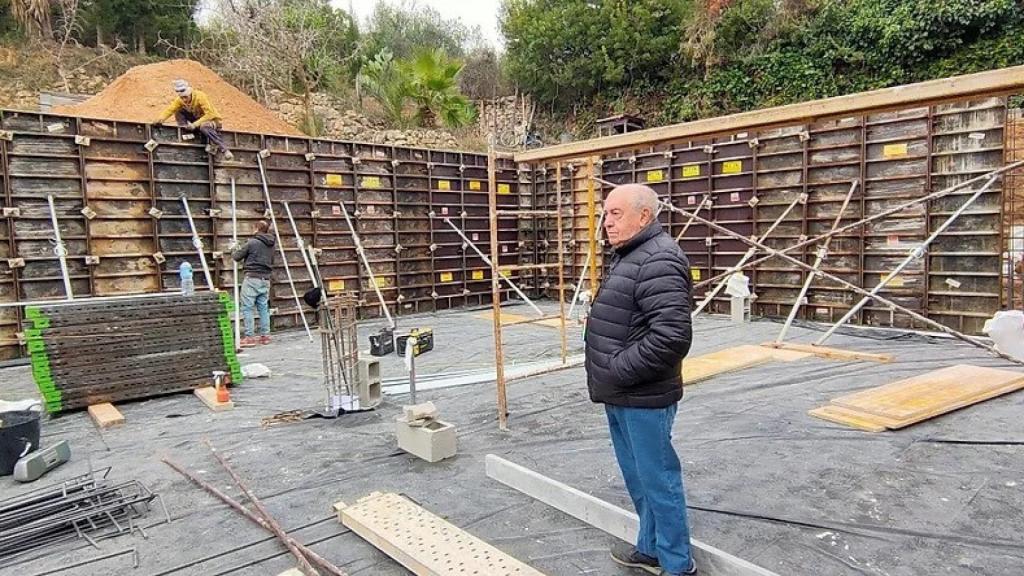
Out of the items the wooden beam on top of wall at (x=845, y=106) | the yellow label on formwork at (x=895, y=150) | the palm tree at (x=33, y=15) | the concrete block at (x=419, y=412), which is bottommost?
the concrete block at (x=419, y=412)

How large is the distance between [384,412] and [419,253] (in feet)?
20.3

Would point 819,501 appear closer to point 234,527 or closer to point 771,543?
point 771,543

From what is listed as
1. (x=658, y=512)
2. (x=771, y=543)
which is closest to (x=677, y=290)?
(x=658, y=512)

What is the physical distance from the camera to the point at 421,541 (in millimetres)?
2627

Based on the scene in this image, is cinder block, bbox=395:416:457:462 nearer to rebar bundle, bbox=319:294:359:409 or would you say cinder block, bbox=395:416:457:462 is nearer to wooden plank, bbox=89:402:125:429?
rebar bundle, bbox=319:294:359:409

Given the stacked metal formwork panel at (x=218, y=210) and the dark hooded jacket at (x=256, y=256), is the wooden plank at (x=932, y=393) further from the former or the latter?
the stacked metal formwork panel at (x=218, y=210)

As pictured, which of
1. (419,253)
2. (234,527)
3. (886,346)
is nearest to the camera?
(234,527)

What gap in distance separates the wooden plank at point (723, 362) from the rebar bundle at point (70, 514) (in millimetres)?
4112

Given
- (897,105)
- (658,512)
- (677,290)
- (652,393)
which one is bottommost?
(658,512)

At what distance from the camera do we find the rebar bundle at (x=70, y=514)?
9.30 ft

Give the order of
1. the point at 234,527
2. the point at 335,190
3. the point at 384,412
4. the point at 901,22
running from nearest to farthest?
1. the point at 234,527
2. the point at 384,412
3. the point at 335,190
4. the point at 901,22

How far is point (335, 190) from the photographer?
9742mm

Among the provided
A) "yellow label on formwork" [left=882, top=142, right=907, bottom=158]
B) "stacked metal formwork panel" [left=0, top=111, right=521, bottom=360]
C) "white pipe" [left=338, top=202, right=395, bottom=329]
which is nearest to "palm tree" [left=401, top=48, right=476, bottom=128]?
"stacked metal formwork panel" [left=0, top=111, right=521, bottom=360]

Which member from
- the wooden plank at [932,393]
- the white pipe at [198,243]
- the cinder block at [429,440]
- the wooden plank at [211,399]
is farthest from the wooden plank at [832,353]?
the white pipe at [198,243]
